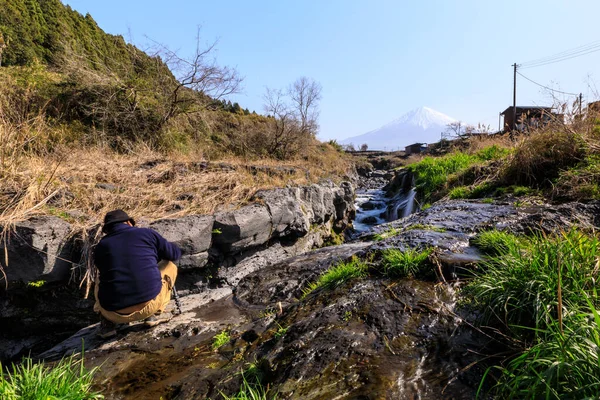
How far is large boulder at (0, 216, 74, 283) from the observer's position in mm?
4184

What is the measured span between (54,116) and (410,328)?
1249 centimetres

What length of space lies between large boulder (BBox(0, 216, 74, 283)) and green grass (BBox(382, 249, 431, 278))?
467 centimetres

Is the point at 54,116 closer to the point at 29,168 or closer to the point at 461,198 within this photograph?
the point at 29,168

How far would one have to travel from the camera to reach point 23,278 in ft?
14.1

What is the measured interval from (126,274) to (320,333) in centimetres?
243

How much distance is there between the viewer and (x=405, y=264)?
3148 millimetres

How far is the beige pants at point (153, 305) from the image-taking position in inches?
143

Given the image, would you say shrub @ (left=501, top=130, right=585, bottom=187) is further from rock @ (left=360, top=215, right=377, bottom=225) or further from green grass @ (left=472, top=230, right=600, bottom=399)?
rock @ (left=360, top=215, right=377, bottom=225)

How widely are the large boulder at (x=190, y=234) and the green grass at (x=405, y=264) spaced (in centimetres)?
358

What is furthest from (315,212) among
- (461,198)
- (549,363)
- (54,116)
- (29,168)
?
(54,116)

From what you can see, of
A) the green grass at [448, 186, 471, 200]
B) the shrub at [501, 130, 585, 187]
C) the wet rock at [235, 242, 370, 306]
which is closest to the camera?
the wet rock at [235, 242, 370, 306]

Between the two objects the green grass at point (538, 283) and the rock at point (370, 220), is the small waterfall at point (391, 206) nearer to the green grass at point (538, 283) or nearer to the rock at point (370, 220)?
the rock at point (370, 220)

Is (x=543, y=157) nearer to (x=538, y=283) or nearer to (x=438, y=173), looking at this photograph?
(x=438, y=173)

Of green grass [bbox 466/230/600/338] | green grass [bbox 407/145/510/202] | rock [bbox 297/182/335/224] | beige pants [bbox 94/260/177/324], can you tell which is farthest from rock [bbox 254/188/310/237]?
green grass [bbox 466/230/600/338]
